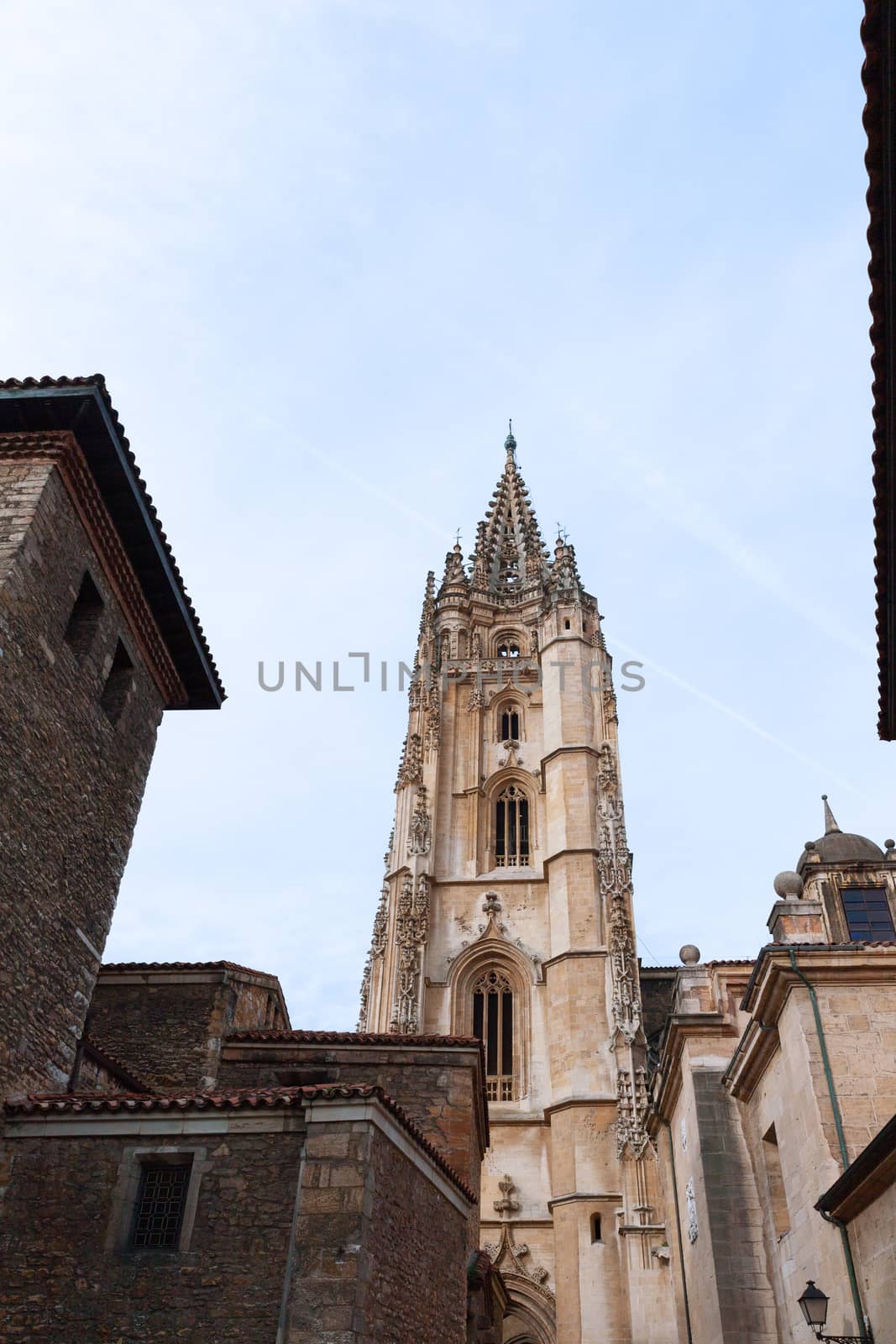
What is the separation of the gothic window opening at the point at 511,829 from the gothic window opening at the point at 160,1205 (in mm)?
26802

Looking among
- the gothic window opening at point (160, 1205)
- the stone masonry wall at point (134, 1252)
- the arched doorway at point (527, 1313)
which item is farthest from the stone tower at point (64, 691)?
the arched doorway at point (527, 1313)

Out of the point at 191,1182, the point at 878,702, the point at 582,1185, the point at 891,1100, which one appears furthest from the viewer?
the point at 582,1185

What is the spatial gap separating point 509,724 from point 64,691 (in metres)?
29.6

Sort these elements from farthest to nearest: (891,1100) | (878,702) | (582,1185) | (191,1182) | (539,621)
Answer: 1. (539,621)
2. (582,1185)
3. (891,1100)
4. (878,702)
5. (191,1182)

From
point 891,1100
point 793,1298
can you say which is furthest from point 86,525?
point 793,1298

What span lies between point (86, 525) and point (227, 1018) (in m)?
6.67

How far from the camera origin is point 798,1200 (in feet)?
38.9

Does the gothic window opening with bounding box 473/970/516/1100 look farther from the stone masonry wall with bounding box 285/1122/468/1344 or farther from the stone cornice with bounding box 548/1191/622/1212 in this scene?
the stone masonry wall with bounding box 285/1122/468/1344

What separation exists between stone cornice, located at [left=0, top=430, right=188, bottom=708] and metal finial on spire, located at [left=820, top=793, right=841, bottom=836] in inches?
778

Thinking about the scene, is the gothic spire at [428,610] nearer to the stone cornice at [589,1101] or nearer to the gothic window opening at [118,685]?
the stone cornice at [589,1101]

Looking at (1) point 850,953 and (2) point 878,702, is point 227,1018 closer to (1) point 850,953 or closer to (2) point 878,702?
(1) point 850,953

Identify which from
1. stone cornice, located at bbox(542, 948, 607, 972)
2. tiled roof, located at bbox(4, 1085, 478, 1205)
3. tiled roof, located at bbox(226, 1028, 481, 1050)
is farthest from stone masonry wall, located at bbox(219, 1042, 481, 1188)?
stone cornice, located at bbox(542, 948, 607, 972)

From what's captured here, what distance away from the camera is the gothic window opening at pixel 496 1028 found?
3022 centimetres

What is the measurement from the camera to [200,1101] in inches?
359
